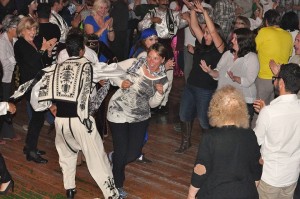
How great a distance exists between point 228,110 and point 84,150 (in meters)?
1.99

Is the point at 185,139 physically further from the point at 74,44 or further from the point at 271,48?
the point at 74,44

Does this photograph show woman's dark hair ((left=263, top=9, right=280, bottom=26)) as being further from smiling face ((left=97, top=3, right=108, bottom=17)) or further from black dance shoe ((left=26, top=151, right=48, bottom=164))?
black dance shoe ((left=26, top=151, right=48, bottom=164))

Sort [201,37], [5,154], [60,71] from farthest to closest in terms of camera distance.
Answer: [5,154] → [201,37] → [60,71]

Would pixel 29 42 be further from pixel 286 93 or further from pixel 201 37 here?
pixel 286 93

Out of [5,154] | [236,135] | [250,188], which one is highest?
[236,135]

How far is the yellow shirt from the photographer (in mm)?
7023

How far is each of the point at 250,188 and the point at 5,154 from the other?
13.7 feet

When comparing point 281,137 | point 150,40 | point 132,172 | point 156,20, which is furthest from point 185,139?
point 281,137

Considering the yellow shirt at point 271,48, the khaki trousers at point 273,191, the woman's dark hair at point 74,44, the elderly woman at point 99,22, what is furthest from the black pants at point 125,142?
the elderly woman at point 99,22

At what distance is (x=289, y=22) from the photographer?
7.84 meters

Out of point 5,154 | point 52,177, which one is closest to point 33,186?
point 52,177

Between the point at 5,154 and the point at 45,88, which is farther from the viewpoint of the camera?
the point at 5,154

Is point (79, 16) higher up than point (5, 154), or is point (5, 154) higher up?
point (79, 16)

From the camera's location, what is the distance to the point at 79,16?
368 inches
